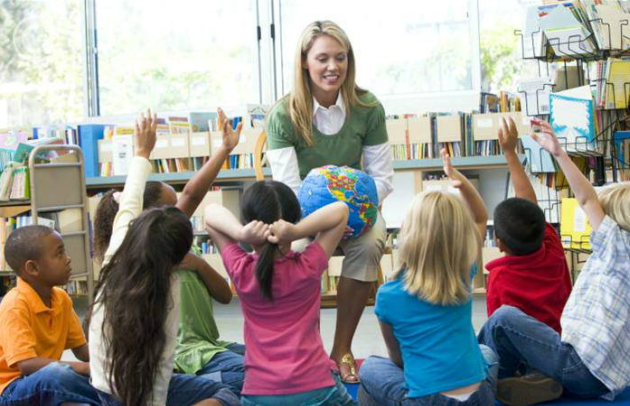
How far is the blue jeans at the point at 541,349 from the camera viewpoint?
2893mm

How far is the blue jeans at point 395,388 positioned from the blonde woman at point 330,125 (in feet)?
1.67

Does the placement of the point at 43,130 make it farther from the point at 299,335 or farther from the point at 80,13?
the point at 299,335

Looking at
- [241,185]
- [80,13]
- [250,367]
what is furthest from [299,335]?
[80,13]

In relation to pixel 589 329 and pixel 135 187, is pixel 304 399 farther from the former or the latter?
pixel 589 329

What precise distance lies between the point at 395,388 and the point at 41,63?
6.40 meters

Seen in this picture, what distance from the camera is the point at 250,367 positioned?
2.66 metres

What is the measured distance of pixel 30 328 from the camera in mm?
2881

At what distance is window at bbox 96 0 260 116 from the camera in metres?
7.73

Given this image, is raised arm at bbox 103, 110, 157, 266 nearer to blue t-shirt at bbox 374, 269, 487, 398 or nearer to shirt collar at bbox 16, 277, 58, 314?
shirt collar at bbox 16, 277, 58, 314

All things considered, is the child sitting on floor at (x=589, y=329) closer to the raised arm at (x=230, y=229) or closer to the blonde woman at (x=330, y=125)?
the blonde woman at (x=330, y=125)

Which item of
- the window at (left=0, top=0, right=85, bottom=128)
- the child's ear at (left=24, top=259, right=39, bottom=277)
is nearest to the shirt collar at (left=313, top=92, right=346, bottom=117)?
the child's ear at (left=24, top=259, right=39, bottom=277)

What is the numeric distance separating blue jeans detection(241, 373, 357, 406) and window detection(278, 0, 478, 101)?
4.73 meters

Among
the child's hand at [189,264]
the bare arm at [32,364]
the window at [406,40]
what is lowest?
the bare arm at [32,364]

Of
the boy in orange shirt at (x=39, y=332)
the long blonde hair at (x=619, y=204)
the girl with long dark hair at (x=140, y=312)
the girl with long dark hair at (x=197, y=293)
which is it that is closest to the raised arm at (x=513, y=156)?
the long blonde hair at (x=619, y=204)
